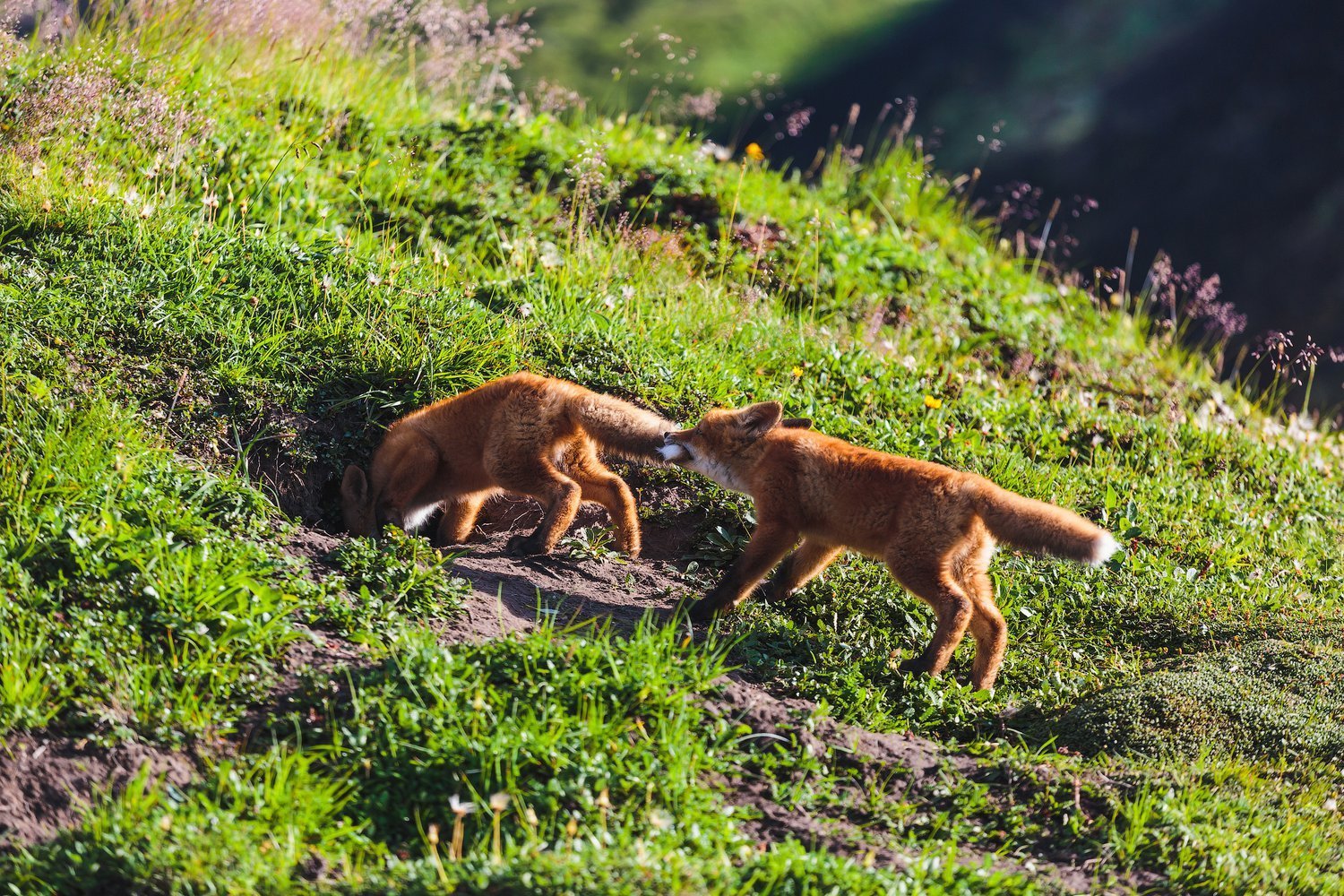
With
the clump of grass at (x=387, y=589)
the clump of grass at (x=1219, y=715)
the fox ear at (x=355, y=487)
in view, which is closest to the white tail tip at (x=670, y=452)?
the clump of grass at (x=387, y=589)

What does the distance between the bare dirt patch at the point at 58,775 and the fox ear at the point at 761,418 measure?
290 centimetres

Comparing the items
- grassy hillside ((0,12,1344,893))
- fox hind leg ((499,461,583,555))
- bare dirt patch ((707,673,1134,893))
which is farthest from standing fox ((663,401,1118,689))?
bare dirt patch ((707,673,1134,893))

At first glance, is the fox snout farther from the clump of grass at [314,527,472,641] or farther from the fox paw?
the clump of grass at [314,527,472,641]

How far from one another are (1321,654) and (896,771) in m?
2.51

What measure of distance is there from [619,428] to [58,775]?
2.83m

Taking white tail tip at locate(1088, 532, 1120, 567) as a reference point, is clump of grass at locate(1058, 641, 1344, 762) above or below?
below

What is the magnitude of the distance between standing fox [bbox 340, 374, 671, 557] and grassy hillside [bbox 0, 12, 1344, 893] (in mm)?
232

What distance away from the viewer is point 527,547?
223 inches

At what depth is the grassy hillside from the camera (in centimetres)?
366

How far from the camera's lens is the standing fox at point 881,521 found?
4.97m

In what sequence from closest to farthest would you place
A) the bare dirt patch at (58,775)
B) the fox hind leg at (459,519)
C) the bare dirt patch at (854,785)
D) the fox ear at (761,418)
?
1. the bare dirt patch at (58,775)
2. the bare dirt patch at (854,785)
3. the fox ear at (761,418)
4. the fox hind leg at (459,519)

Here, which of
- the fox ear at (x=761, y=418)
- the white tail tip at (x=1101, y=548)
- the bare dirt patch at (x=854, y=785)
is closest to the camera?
the bare dirt patch at (x=854, y=785)

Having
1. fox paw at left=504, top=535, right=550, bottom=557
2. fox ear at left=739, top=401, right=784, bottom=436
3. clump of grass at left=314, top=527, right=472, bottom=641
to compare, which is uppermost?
fox ear at left=739, top=401, right=784, bottom=436

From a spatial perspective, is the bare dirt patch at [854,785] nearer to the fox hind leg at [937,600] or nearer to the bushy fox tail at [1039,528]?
the fox hind leg at [937,600]
